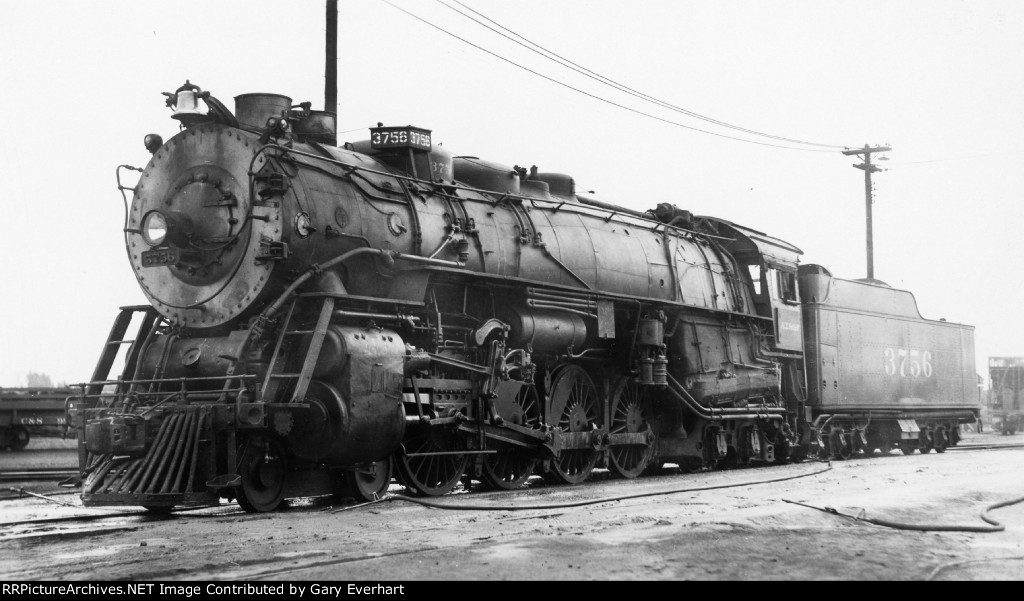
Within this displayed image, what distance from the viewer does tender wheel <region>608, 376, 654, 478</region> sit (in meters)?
15.2

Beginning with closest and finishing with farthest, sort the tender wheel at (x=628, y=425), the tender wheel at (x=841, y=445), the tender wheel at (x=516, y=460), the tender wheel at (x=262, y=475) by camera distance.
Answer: the tender wheel at (x=262, y=475), the tender wheel at (x=516, y=460), the tender wheel at (x=628, y=425), the tender wheel at (x=841, y=445)

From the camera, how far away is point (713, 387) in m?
16.4

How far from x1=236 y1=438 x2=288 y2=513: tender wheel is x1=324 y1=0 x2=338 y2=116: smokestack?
6651 mm

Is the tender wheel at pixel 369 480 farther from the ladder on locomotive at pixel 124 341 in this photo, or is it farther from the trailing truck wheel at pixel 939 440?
the trailing truck wheel at pixel 939 440

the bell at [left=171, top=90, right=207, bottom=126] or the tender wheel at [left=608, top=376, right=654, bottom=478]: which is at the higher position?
the bell at [left=171, top=90, right=207, bottom=126]

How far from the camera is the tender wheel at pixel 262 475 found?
392 inches

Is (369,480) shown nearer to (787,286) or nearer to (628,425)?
(628,425)

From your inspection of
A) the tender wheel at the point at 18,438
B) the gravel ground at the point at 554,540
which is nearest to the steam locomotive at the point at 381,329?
the gravel ground at the point at 554,540

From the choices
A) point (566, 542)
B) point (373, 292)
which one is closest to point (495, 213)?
point (373, 292)

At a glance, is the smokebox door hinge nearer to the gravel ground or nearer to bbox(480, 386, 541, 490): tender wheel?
the gravel ground

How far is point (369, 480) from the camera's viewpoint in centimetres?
1111

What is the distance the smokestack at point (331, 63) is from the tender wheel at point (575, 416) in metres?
5.40

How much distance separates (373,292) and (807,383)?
1107cm

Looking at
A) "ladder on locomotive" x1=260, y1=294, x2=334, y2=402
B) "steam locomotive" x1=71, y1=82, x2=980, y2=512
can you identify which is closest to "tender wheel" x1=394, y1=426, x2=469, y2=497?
"steam locomotive" x1=71, y1=82, x2=980, y2=512
